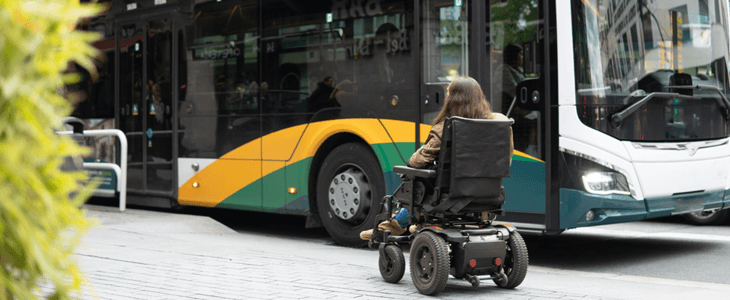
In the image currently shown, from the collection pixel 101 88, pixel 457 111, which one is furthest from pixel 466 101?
Answer: pixel 101 88

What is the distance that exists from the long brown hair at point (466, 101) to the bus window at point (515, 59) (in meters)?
1.45

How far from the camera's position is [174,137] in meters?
10.5

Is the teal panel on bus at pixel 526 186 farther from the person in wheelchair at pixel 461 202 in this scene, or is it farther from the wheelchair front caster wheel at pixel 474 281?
the wheelchair front caster wheel at pixel 474 281

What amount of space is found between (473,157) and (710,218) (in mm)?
6270

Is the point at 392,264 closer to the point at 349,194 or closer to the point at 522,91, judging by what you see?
the point at 522,91

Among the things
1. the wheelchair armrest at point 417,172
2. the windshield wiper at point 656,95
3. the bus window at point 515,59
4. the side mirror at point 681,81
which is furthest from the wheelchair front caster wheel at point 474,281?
the side mirror at point 681,81

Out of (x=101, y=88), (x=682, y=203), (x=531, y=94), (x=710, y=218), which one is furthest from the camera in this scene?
(x=101, y=88)

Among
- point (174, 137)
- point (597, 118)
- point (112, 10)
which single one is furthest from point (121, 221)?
point (597, 118)

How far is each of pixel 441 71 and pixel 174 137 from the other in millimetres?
4191

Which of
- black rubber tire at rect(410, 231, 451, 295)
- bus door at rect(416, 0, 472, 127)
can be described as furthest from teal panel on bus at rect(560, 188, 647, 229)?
black rubber tire at rect(410, 231, 451, 295)

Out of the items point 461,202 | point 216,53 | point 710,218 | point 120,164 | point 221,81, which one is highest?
point 216,53

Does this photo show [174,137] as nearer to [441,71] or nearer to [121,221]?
[121,221]

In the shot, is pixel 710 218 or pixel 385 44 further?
pixel 710 218

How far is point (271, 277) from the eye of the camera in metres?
6.00
